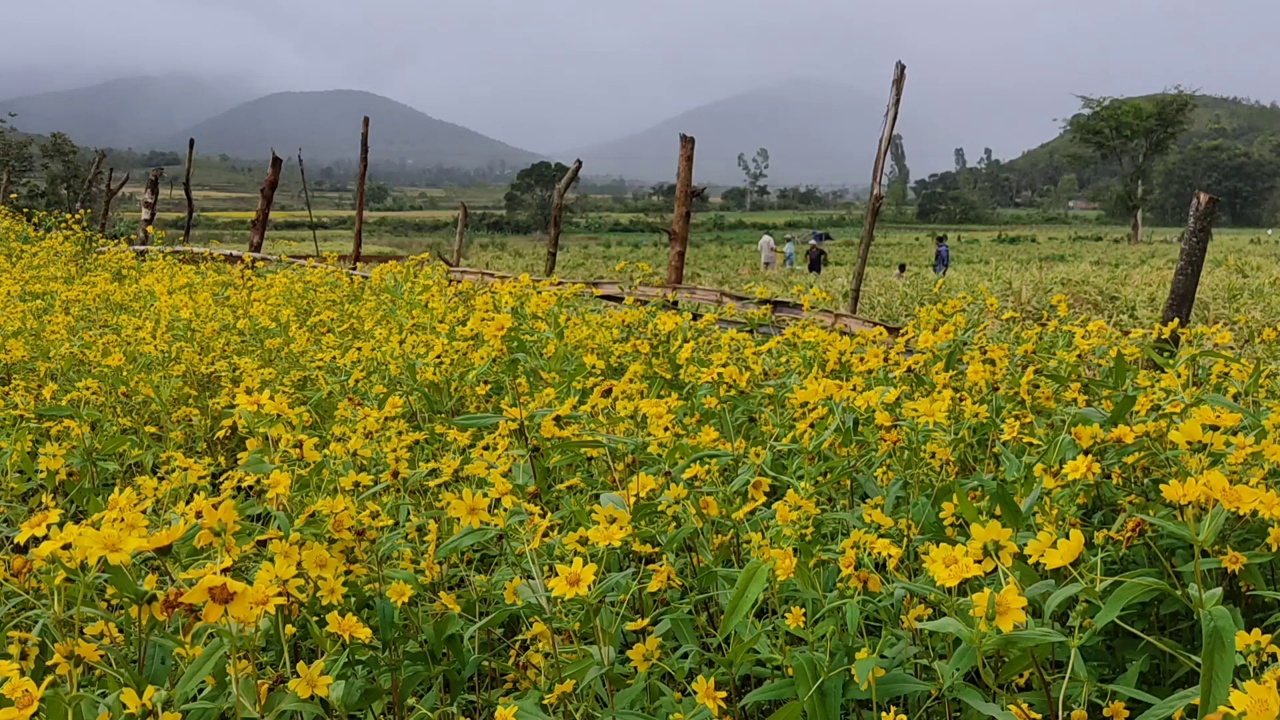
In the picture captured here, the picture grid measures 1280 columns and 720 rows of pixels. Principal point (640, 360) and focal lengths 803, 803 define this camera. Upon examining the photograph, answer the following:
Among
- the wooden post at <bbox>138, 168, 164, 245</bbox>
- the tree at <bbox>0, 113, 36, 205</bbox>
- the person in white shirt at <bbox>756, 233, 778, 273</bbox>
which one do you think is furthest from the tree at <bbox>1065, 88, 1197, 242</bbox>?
the tree at <bbox>0, 113, 36, 205</bbox>

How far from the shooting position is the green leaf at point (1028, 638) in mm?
997

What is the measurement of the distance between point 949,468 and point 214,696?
147cm

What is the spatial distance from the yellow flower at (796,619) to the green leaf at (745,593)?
8 cm

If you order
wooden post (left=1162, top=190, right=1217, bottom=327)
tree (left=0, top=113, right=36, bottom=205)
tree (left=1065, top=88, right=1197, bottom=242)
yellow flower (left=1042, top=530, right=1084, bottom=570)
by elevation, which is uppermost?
tree (left=1065, top=88, right=1197, bottom=242)

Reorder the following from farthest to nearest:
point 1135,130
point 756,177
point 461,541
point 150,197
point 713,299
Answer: point 756,177 < point 1135,130 < point 150,197 < point 713,299 < point 461,541

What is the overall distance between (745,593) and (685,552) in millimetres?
455

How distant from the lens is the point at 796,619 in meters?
1.24

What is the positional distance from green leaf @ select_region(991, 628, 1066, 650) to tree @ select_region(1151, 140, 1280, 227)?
68725 millimetres

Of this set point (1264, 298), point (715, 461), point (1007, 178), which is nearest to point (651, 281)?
point (715, 461)

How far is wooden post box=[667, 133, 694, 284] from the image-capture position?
24.0ft

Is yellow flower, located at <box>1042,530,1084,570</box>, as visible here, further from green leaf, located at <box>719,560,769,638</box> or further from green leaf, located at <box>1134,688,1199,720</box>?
green leaf, located at <box>719,560,769,638</box>

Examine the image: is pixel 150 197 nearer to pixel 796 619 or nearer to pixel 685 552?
pixel 685 552

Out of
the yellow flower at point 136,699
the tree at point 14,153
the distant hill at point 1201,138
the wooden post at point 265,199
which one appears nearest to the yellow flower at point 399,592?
the yellow flower at point 136,699

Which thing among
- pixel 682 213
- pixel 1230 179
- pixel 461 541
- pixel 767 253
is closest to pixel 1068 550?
pixel 461 541
